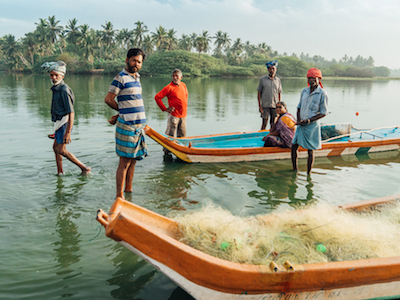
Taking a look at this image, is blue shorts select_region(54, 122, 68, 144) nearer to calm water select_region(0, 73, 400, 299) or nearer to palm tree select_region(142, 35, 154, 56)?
calm water select_region(0, 73, 400, 299)

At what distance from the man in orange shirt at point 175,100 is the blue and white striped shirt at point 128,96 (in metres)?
2.68

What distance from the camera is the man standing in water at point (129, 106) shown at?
411 cm

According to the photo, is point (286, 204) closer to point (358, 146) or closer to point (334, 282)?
point (334, 282)

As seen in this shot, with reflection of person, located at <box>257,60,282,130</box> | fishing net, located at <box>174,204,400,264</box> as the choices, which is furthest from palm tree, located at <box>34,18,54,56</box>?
fishing net, located at <box>174,204,400,264</box>

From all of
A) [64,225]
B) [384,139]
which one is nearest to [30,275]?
[64,225]

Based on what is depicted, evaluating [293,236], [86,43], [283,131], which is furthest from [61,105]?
[86,43]

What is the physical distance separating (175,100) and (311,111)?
119 inches

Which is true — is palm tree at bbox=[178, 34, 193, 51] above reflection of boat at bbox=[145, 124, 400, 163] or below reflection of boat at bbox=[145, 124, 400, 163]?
above

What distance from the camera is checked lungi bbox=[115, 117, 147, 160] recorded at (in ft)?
14.0

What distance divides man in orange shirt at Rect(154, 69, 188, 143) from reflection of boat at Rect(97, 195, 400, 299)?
16.0 feet

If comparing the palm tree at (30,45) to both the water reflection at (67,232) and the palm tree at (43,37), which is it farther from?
the water reflection at (67,232)

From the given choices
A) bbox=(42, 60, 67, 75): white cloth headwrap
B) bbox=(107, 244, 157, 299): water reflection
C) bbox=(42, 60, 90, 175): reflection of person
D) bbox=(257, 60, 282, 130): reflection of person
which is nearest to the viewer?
bbox=(107, 244, 157, 299): water reflection

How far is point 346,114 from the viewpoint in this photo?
55.0 ft

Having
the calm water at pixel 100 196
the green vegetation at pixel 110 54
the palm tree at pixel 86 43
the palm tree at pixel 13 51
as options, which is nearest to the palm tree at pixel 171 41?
the green vegetation at pixel 110 54
